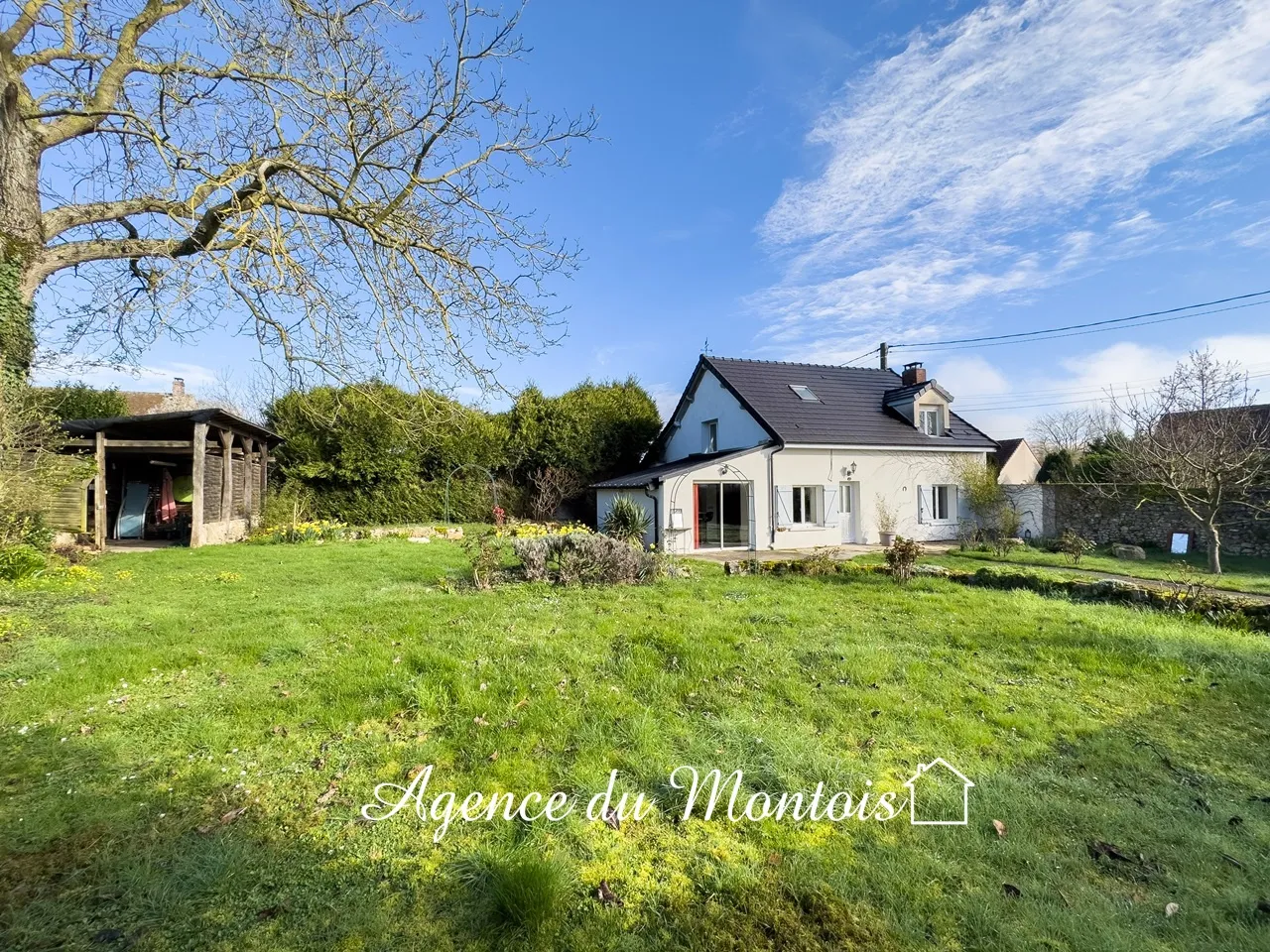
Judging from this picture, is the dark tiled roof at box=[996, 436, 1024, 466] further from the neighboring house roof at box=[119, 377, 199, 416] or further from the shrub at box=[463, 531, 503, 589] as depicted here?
the neighboring house roof at box=[119, 377, 199, 416]

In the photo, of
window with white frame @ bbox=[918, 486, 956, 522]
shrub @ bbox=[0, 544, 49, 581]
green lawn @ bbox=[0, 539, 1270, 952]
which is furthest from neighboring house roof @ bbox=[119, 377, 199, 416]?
window with white frame @ bbox=[918, 486, 956, 522]

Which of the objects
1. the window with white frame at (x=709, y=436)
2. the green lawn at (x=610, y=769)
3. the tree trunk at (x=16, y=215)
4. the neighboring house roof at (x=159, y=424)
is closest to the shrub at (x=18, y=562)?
the green lawn at (x=610, y=769)

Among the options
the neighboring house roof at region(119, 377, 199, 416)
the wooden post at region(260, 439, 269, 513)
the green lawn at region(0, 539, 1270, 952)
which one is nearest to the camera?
the green lawn at region(0, 539, 1270, 952)

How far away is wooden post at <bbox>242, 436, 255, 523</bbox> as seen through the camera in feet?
58.3

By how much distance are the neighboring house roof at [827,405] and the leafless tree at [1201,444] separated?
5954mm

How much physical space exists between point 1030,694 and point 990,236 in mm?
14396

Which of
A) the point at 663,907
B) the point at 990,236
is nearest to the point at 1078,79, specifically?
the point at 990,236

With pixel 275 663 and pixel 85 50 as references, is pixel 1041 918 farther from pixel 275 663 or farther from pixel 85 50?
pixel 85 50

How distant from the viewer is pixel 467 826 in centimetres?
299

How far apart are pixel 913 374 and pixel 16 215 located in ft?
79.4

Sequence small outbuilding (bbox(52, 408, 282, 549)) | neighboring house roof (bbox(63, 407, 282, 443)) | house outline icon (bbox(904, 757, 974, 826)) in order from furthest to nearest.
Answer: neighboring house roof (bbox(63, 407, 282, 443))
small outbuilding (bbox(52, 408, 282, 549))
house outline icon (bbox(904, 757, 974, 826))

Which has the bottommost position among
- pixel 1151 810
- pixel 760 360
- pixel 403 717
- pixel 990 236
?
A: pixel 1151 810

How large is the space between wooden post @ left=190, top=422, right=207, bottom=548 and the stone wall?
25.3 metres

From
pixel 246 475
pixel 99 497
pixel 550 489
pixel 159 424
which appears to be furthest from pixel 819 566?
pixel 246 475
